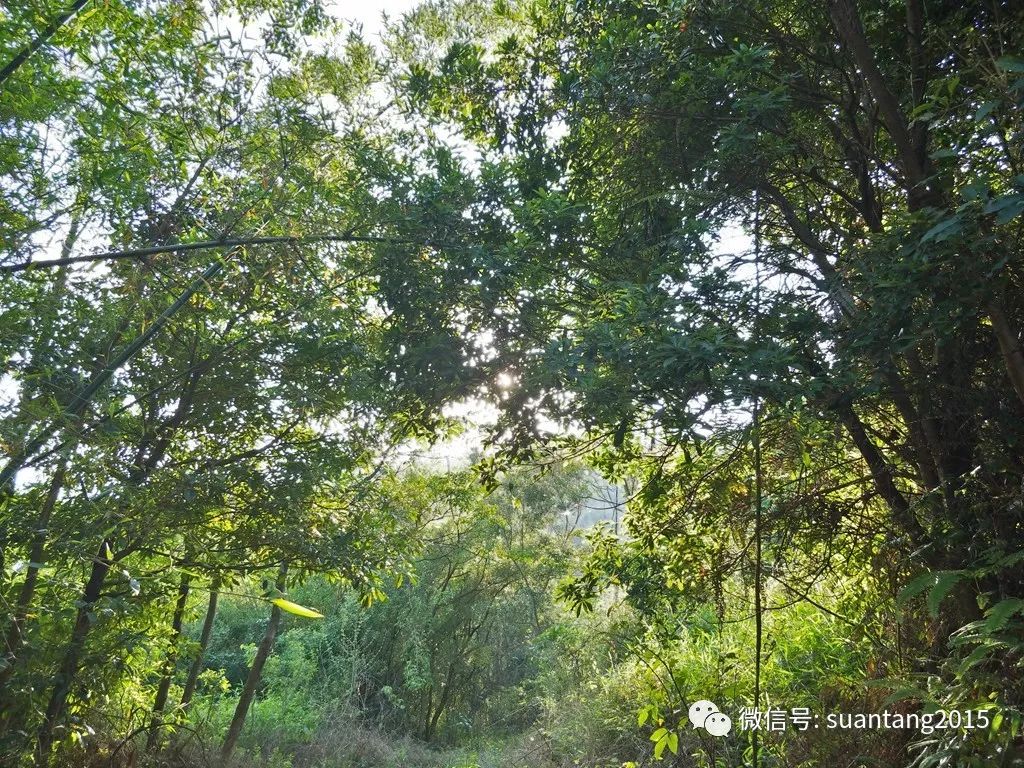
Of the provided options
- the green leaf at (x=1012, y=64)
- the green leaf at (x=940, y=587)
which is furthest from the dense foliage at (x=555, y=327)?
the green leaf at (x=1012, y=64)

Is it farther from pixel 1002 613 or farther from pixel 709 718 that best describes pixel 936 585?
pixel 709 718

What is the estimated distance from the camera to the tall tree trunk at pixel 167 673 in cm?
400

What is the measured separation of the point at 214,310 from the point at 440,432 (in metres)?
1.57

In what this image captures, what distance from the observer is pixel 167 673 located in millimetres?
4453

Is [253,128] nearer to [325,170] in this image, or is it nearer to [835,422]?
[325,170]

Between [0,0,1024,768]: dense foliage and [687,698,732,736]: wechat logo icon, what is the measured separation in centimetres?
13

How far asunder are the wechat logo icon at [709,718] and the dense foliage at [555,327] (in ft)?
0.41

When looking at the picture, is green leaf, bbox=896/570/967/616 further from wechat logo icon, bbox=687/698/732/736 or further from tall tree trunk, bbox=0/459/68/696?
tall tree trunk, bbox=0/459/68/696

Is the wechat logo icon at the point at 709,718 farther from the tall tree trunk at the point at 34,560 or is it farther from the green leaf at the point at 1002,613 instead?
the tall tree trunk at the point at 34,560

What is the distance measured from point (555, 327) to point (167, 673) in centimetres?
357

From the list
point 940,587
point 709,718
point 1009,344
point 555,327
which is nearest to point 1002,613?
point 940,587

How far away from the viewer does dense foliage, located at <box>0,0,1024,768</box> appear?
2.43 meters

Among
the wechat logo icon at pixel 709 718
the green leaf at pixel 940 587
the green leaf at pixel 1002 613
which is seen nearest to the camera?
the green leaf at pixel 1002 613

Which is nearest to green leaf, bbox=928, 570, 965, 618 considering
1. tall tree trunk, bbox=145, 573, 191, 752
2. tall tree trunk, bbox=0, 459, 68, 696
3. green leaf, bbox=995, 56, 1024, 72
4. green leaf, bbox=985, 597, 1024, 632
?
green leaf, bbox=985, 597, 1024, 632
